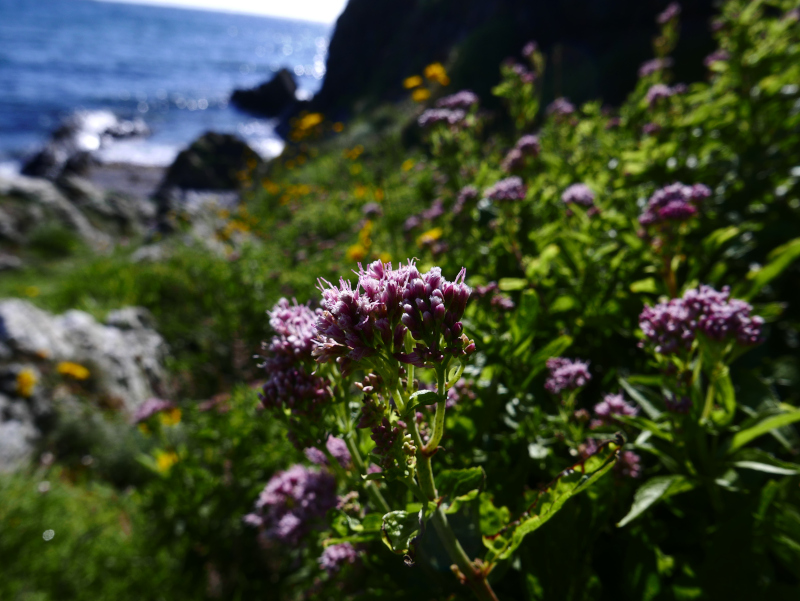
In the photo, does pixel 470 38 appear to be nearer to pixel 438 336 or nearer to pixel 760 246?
pixel 760 246

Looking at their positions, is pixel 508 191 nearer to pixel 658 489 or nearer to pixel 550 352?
pixel 550 352

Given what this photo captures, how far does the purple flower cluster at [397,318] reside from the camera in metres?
1.08

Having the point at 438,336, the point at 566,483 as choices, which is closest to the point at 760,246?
the point at 566,483

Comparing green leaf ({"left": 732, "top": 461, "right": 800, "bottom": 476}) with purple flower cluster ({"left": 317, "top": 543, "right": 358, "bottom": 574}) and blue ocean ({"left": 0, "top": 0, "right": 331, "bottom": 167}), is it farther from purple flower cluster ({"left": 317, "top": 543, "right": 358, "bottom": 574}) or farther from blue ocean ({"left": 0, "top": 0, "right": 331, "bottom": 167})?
blue ocean ({"left": 0, "top": 0, "right": 331, "bottom": 167})

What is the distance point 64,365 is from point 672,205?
6.60 metres

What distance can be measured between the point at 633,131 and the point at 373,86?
23.2m

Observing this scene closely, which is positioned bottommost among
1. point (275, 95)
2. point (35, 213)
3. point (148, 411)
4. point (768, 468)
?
point (768, 468)

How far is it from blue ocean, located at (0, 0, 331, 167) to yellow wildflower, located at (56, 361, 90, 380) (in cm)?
2498

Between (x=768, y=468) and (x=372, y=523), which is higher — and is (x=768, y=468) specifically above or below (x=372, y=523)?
below

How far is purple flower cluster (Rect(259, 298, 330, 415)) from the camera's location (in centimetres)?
139

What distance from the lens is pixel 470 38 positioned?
590 inches

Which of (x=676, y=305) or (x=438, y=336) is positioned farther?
(x=676, y=305)

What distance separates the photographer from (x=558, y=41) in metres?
13.5

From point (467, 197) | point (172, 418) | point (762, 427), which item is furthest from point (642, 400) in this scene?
point (172, 418)
